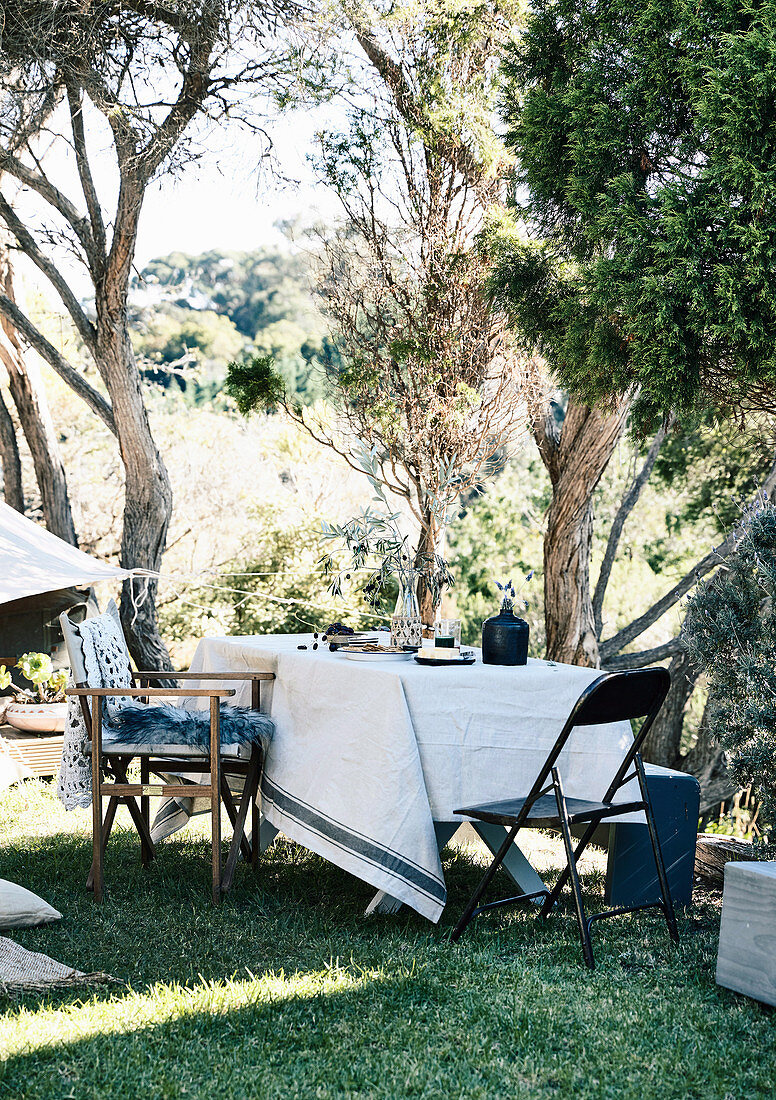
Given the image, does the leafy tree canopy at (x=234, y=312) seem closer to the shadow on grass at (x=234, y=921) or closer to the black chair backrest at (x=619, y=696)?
the shadow on grass at (x=234, y=921)

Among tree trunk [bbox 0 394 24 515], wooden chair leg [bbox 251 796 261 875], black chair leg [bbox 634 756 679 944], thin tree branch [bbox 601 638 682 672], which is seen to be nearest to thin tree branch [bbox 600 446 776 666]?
thin tree branch [bbox 601 638 682 672]

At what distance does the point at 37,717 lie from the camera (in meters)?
5.32

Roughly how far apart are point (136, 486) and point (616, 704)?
4792 mm

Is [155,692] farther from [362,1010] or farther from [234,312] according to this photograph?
[234,312]

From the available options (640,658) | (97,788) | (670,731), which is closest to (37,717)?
(97,788)

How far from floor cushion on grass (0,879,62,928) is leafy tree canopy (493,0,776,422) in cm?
258

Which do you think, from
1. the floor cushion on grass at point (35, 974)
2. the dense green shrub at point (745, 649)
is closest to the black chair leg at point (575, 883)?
the dense green shrub at point (745, 649)

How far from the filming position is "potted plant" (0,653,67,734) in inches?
199

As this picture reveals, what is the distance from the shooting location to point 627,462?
11719 mm

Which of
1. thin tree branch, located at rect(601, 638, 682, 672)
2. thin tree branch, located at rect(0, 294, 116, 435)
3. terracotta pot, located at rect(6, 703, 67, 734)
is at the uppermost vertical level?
thin tree branch, located at rect(0, 294, 116, 435)

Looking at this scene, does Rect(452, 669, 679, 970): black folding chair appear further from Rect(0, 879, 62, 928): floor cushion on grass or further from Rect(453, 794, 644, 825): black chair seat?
Rect(0, 879, 62, 928): floor cushion on grass

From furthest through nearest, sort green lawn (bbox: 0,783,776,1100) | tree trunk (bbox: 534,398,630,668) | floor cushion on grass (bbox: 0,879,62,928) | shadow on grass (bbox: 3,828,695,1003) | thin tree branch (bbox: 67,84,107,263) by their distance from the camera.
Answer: thin tree branch (bbox: 67,84,107,263)
tree trunk (bbox: 534,398,630,668)
floor cushion on grass (bbox: 0,879,62,928)
shadow on grass (bbox: 3,828,695,1003)
green lawn (bbox: 0,783,776,1100)

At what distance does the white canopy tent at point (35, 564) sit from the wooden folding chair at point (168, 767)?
159 cm

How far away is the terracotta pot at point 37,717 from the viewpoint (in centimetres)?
532
